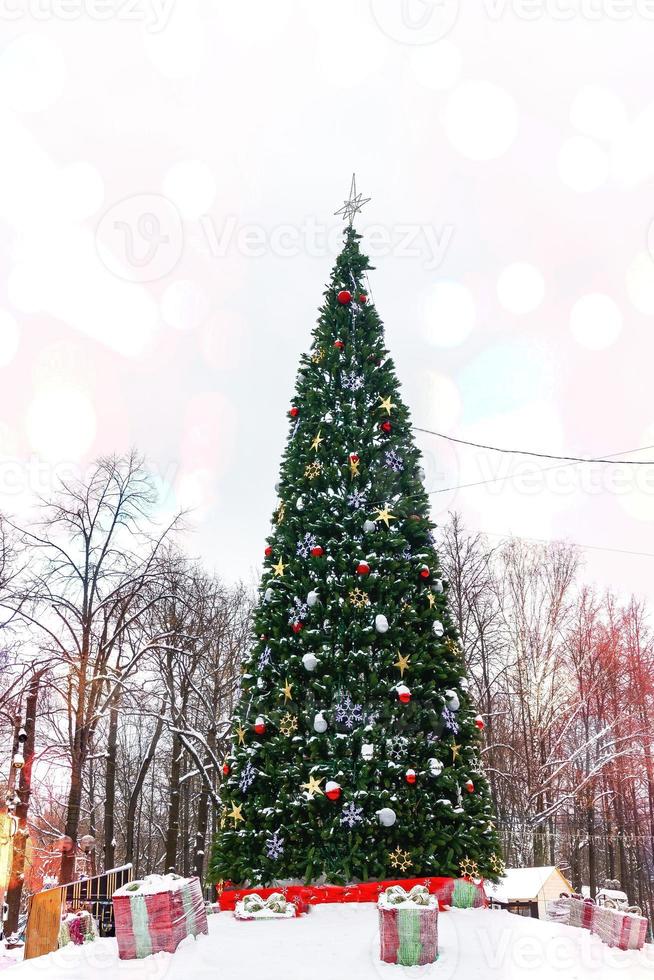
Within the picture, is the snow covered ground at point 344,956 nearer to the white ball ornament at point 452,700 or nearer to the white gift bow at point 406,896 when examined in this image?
the white gift bow at point 406,896

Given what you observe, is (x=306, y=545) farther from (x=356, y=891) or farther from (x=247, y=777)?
(x=356, y=891)

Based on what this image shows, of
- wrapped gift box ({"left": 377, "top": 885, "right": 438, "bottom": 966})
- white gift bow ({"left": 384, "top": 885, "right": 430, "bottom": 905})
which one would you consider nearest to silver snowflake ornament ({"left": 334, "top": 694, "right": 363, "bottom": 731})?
white gift bow ({"left": 384, "top": 885, "right": 430, "bottom": 905})

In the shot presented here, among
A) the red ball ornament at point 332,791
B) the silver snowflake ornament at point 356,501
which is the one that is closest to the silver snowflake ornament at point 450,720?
the red ball ornament at point 332,791

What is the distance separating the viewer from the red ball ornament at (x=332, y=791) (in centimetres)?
721

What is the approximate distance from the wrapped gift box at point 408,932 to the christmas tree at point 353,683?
2195 millimetres

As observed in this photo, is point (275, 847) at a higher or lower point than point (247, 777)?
lower

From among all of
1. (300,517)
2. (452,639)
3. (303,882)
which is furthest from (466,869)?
(300,517)

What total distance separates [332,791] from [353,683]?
119 centimetres

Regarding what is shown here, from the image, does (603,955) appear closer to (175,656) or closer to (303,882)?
(303,882)

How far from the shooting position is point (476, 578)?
2059 cm

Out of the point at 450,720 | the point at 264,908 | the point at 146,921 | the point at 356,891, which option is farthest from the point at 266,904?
the point at 450,720

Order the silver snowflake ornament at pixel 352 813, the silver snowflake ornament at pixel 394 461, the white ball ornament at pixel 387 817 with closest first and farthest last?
the white ball ornament at pixel 387 817
the silver snowflake ornament at pixel 352 813
the silver snowflake ornament at pixel 394 461

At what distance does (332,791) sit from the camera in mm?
7211

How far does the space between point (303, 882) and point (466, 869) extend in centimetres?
176
